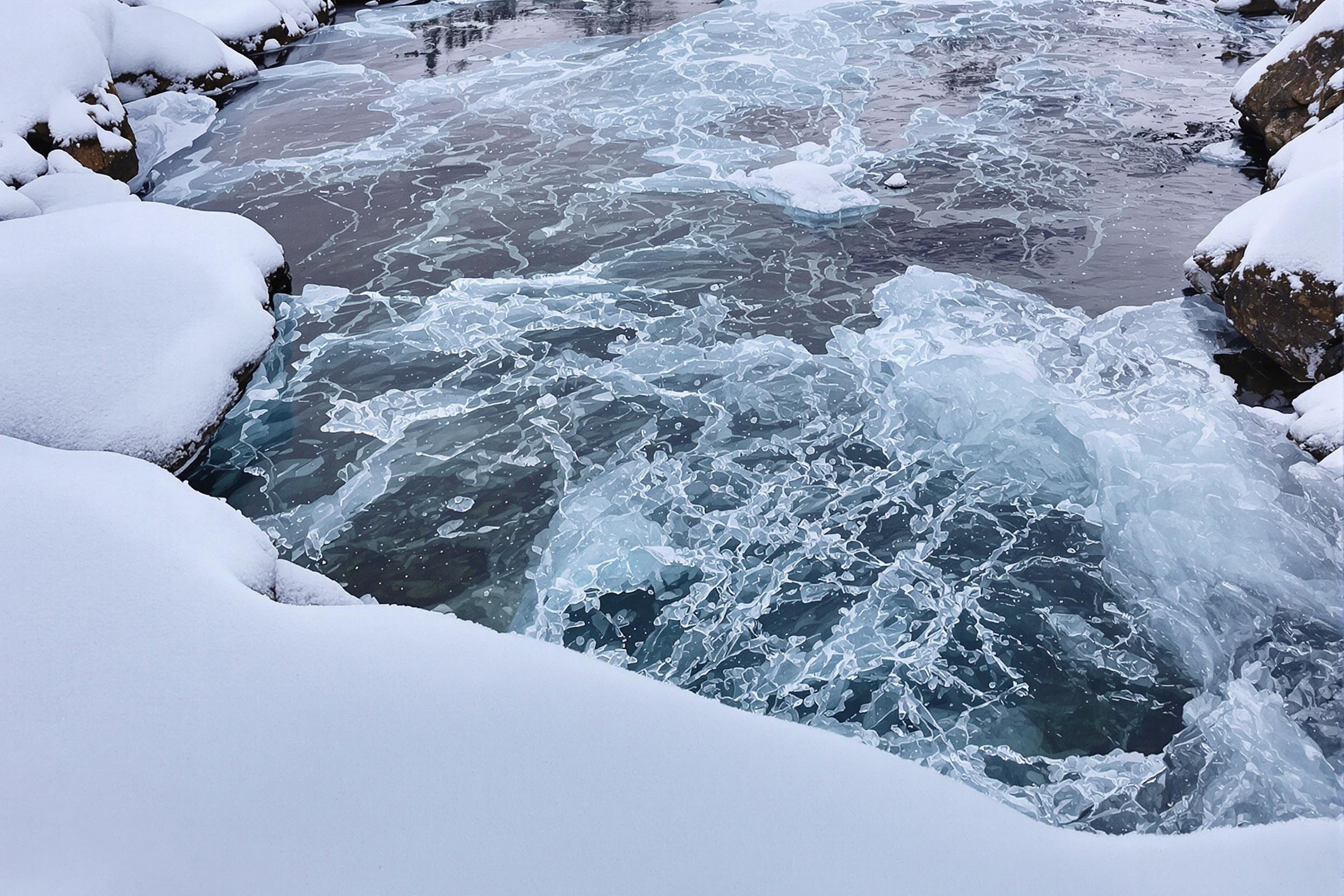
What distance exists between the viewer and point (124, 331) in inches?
276

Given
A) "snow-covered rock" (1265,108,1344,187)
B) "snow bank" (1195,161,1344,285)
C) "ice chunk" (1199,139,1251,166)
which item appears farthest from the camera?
"ice chunk" (1199,139,1251,166)

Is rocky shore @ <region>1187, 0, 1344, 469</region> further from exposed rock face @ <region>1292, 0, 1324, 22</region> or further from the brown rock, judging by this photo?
exposed rock face @ <region>1292, 0, 1324, 22</region>

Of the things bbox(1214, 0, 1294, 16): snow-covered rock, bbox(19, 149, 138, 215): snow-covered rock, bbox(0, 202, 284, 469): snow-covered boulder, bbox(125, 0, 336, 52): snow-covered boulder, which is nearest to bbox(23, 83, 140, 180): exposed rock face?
bbox(19, 149, 138, 215): snow-covered rock

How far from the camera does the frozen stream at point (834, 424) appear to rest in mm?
5328

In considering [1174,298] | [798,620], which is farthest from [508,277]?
[1174,298]

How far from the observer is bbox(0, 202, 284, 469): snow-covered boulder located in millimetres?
6379

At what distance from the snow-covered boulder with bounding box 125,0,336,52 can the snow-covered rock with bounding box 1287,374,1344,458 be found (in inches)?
781

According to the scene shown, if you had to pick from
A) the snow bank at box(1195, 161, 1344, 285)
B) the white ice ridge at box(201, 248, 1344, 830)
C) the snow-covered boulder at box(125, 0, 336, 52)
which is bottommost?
the white ice ridge at box(201, 248, 1344, 830)

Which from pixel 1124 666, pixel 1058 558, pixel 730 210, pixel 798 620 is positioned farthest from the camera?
pixel 730 210

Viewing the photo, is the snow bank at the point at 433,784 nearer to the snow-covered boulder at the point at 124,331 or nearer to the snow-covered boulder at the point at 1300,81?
the snow-covered boulder at the point at 124,331

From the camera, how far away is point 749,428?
7.68 meters

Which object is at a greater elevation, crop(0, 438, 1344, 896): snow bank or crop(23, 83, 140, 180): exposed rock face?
crop(0, 438, 1344, 896): snow bank

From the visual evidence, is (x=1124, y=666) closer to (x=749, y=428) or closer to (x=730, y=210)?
(x=749, y=428)

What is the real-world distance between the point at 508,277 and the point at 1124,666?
7657mm
